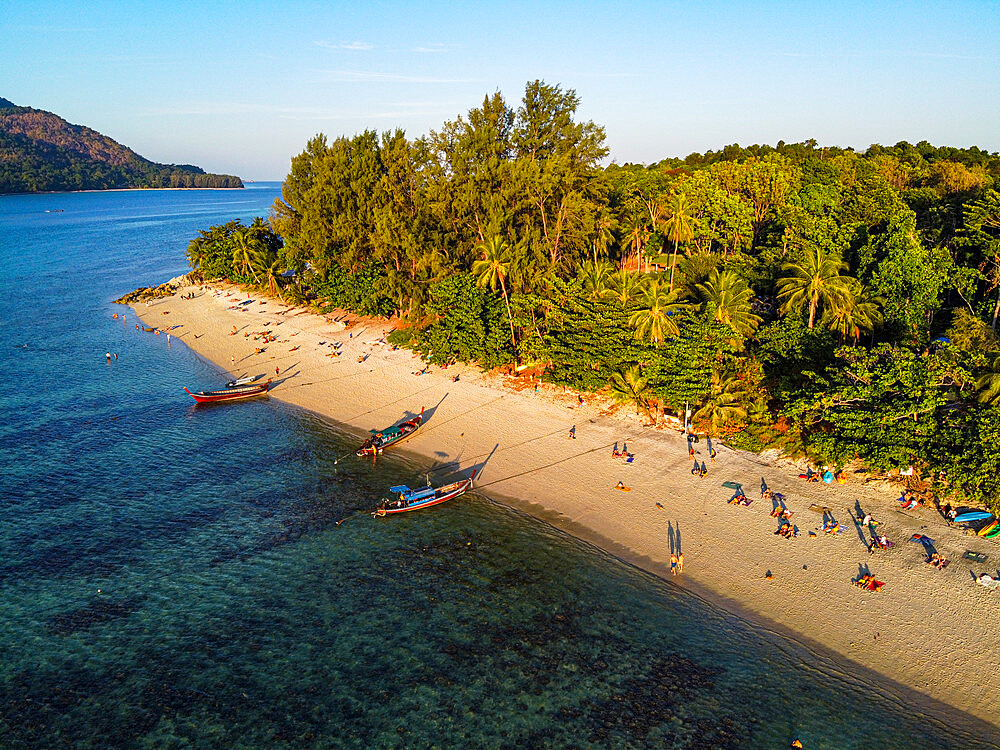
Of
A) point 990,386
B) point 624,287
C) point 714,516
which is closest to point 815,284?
point 624,287

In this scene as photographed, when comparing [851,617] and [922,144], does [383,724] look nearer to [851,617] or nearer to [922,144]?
[851,617]

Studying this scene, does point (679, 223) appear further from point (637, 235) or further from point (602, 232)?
point (602, 232)

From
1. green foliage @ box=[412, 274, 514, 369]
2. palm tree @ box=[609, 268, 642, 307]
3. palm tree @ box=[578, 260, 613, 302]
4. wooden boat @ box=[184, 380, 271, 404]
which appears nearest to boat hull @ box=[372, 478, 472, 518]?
green foliage @ box=[412, 274, 514, 369]

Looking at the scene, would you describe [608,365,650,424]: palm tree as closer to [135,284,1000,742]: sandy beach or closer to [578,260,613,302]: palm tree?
[135,284,1000,742]: sandy beach

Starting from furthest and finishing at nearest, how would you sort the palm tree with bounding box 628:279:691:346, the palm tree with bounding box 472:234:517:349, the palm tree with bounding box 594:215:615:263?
the palm tree with bounding box 594:215:615:263 → the palm tree with bounding box 472:234:517:349 → the palm tree with bounding box 628:279:691:346

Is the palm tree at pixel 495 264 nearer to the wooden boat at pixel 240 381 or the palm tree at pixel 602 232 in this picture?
the palm tree at pixel 602 232

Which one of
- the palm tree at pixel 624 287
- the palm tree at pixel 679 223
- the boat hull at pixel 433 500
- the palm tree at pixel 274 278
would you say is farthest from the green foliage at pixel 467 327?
the palm tree at pixel 274 278

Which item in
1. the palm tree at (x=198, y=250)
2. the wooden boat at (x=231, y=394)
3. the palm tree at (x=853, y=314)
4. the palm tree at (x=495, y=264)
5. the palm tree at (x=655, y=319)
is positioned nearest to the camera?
the palm tree at (x=853, y=314)
